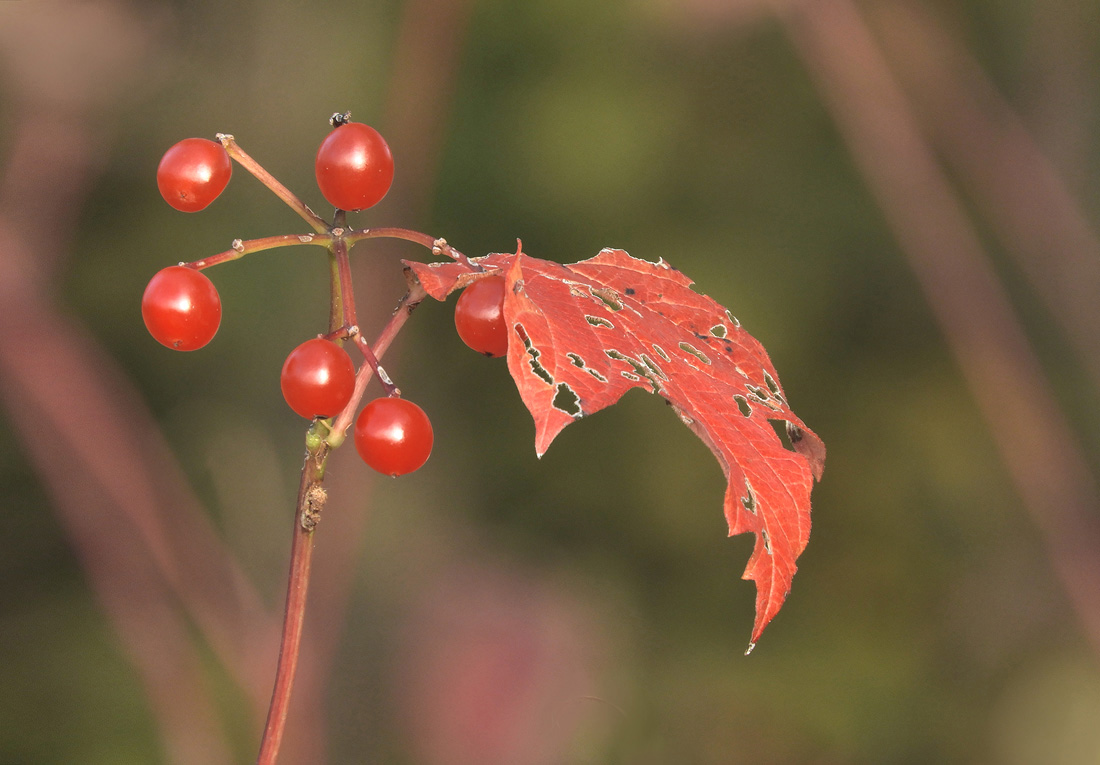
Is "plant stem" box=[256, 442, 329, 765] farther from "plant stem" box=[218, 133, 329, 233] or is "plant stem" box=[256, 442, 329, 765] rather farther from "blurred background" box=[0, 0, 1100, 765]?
"blurred background" box=[0, 0, 1100, 765]

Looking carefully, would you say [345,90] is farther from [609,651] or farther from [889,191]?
[609,651]

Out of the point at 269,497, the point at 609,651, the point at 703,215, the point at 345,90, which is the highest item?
the point at 345,90

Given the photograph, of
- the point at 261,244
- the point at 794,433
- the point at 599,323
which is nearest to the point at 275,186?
the point at 261,244

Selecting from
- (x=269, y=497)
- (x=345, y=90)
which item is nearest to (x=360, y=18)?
(x=345, y=90)

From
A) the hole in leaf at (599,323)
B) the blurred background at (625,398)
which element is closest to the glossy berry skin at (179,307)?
the hole in leaf at (599,323)

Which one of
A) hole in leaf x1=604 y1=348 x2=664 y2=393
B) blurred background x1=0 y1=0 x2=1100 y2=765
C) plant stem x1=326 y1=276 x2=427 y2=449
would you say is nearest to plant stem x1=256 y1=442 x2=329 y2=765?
plant stem x1=326 y1=276 x2=427 y2=449

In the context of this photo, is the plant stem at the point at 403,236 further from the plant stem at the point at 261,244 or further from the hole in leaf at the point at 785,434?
the hole in leaf at the point at 785,434
